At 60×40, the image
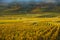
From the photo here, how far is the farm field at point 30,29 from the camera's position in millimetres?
5773

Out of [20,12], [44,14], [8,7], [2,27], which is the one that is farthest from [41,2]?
[2,27]

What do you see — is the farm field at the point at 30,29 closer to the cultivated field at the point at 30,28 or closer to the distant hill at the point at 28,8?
the cultivated field at the point at 30,28

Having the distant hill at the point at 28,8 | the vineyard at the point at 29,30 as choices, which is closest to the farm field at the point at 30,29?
the vineyard at the point at 29,30

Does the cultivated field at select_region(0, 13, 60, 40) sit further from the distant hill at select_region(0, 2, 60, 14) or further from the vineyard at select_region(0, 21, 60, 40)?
the distant hill at select_region(0, 2, 60, 14)

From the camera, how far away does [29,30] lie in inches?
232

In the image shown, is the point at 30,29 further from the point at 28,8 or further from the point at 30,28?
the point at 28,8

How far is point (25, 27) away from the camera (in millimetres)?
5969

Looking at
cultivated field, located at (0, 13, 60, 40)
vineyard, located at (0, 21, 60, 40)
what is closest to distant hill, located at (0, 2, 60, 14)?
cultivated field, located at (0, 13, 60, 40)

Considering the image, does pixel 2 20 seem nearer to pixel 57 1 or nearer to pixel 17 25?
pixel 17 25

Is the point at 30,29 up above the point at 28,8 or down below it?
below

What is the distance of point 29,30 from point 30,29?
0.17ft

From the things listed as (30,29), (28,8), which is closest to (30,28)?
(30,29)

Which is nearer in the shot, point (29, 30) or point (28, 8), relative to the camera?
point (29, 30)

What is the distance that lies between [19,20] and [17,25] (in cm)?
22
